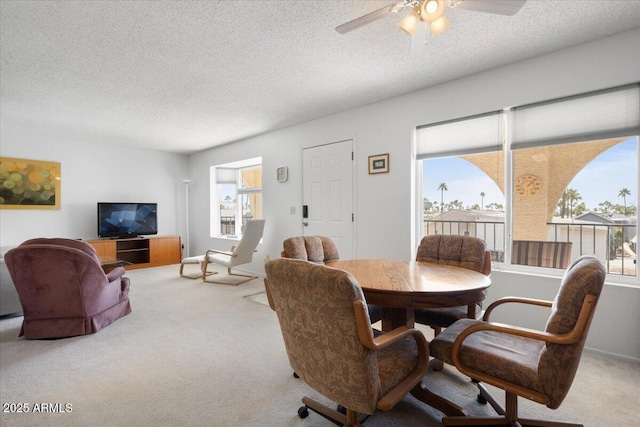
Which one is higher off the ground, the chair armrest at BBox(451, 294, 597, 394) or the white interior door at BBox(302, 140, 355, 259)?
the white interior door at BBox(302, 140, 355, 259)

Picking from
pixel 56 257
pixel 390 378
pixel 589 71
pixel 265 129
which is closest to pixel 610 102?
pixel 589 71

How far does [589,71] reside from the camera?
245cm

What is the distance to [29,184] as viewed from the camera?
16.9 ft

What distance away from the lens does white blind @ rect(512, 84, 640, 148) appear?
92.9 inches

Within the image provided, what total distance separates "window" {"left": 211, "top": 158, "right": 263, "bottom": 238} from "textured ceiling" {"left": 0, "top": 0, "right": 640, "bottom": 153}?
218 centimetres

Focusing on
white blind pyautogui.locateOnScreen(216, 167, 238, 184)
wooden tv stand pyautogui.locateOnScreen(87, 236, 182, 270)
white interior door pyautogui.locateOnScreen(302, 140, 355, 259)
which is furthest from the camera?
white blind pyautogui.locateOnScreen(216, 167, 238, 184)

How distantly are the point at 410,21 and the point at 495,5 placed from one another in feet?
1.36

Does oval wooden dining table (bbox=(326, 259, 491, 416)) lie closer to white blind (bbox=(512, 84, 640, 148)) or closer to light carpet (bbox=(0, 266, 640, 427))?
light carpet (bbox=(0, 266, 640, 427))

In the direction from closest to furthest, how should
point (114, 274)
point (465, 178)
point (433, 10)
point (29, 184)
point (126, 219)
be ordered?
point (433, 10) → point (114, 274) → point (465, 178) → point (29, 184) → point (126, 219)

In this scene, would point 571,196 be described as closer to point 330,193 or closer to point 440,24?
point 440,24

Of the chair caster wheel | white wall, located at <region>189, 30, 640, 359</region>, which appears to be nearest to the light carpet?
the chair caster wheel

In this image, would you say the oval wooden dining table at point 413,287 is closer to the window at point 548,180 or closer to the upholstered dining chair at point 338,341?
the upholstered dining chair at point 338,341

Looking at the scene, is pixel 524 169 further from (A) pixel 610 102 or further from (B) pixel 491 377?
(B) pixel 491 377

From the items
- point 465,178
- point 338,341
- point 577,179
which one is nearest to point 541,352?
point 338,341
